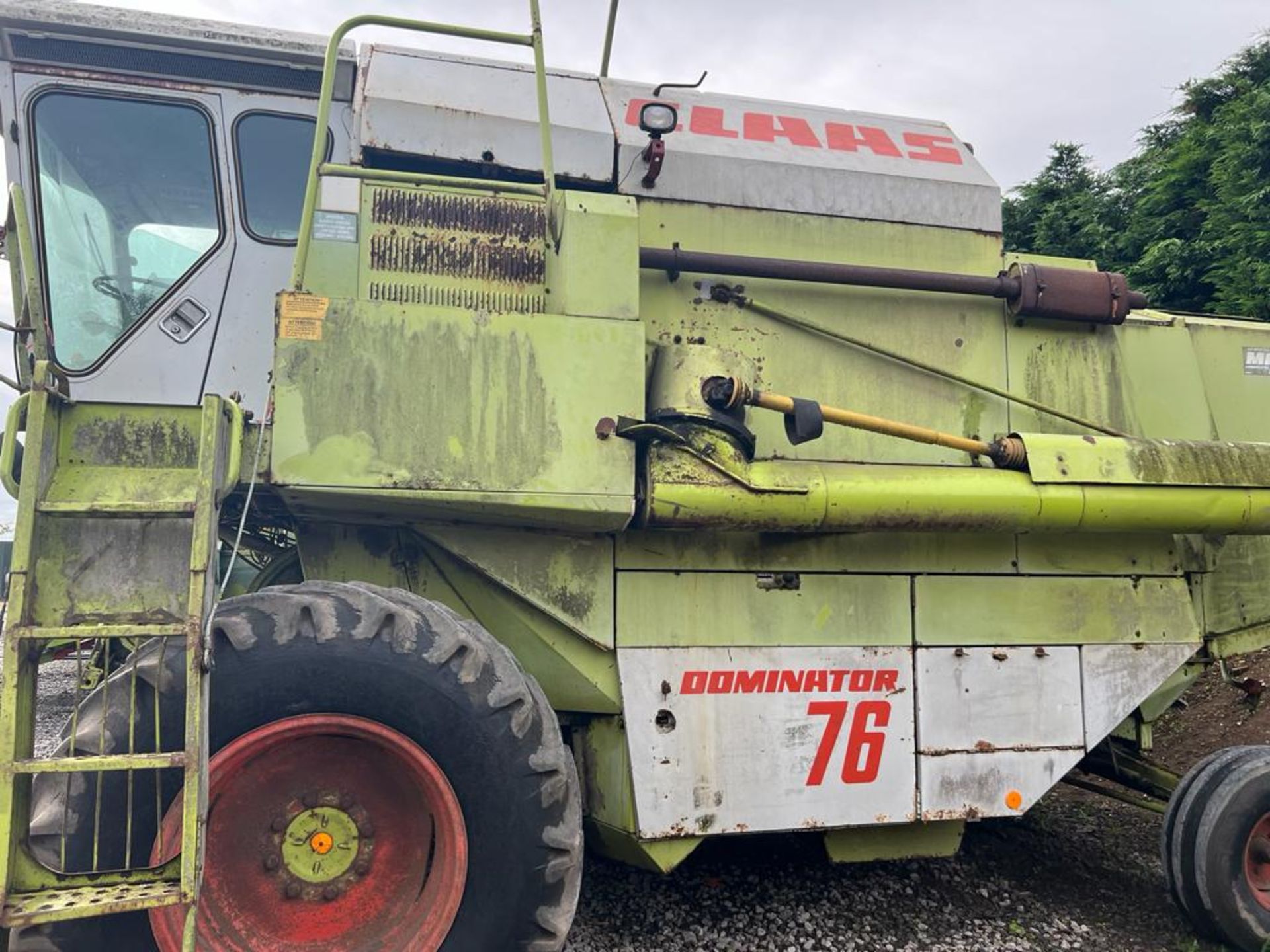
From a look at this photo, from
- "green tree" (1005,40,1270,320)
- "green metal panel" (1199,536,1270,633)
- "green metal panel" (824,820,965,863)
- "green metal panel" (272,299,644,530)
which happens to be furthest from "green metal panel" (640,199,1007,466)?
"green tree" (1005,40,1270,320)

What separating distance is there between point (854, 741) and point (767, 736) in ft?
1.15

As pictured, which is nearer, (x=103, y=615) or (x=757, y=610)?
(x=103, y=615)

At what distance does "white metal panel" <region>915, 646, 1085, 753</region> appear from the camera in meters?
3.75

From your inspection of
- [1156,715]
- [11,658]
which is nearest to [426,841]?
[11,658]

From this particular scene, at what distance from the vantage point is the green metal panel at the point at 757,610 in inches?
139

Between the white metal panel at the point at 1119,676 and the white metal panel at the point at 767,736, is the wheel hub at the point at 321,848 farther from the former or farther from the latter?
the white metal panel at the point at 1119,676

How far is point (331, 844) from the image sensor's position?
2.82 m

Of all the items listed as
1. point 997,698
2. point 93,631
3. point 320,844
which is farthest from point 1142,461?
point 93,631

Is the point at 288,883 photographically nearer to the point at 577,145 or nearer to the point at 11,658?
the point at 11,658

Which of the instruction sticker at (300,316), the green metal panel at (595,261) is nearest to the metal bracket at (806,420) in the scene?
the green metal panel at (595,261)

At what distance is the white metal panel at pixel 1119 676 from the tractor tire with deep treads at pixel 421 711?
2245mm

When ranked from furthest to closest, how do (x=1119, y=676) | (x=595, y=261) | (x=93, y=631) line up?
(x=1119, y=676)
(x=595, y=261)
(x=93, y=631)

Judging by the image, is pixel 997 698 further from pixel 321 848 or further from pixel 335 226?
pixel 335 226

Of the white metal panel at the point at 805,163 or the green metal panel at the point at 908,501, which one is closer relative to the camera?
the green metal panel at the point at 908,501
